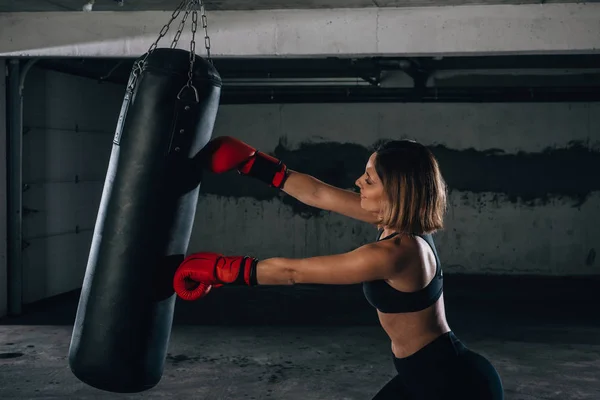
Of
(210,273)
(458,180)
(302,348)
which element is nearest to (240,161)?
(210,273)

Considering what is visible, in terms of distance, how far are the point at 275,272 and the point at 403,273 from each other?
0.42 m

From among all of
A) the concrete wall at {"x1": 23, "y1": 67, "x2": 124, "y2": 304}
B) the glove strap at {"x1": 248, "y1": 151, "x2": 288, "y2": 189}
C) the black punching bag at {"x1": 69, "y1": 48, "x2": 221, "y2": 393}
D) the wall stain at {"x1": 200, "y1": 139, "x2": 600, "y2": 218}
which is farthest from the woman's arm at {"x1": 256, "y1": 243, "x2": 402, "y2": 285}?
the wall stain at {"x1": 200, "y1": 139, "x2": 600, "y2": 218}

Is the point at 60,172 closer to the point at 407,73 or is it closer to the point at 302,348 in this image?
the point at 302,348

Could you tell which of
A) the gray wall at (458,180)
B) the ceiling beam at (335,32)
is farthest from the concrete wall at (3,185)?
the gray wall at (458,180)

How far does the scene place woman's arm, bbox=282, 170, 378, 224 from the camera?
2.97 meters

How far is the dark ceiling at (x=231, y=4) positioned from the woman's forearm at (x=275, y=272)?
12.4 ft

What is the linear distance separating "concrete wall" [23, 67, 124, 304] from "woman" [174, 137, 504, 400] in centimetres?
539

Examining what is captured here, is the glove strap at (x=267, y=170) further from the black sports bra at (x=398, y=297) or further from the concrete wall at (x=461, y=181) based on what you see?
the concrete wall at (x=461, y=181)

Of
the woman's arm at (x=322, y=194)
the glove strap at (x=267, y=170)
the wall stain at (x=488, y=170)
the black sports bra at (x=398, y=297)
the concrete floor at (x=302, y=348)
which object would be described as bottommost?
the concrete floor at (x=302, y=348)

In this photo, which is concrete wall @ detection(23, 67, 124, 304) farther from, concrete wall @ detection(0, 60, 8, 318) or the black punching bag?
the black punching bag

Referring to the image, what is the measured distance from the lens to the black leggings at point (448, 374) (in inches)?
91.8

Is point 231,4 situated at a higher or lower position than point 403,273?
higher

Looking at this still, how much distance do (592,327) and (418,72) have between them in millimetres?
3999

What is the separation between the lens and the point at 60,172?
7793 mm
